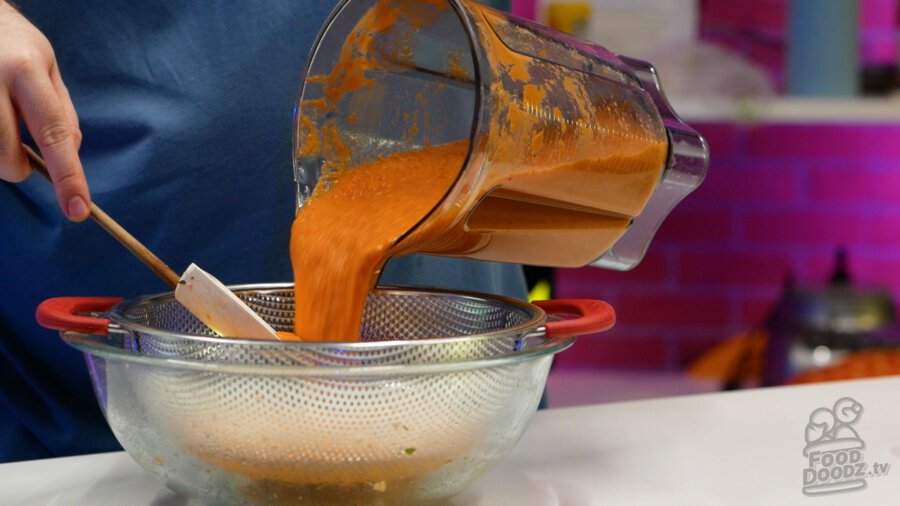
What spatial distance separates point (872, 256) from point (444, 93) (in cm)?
217

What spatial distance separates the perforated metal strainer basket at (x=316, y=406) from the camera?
2.42 feet

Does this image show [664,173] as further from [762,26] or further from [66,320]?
[762,26]

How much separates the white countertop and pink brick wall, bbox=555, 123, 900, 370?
1682mm

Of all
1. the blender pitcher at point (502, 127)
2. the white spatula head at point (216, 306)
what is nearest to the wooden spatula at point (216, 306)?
the white spatula head at point (216, 306)

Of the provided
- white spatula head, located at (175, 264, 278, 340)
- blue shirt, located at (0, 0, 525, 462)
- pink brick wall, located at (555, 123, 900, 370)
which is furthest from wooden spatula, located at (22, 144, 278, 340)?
pink brick wall, located at (555, 123, 900, 370)

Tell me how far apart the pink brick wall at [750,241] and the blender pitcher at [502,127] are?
179 centimetres

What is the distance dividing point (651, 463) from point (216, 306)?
1.33ft

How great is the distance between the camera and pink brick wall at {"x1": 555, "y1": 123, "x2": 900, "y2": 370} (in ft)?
9.23

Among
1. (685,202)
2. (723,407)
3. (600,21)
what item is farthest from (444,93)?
(685,202)

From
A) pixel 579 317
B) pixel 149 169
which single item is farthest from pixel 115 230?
pixel 579 317

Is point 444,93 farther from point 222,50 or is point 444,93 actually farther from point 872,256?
point 872,256

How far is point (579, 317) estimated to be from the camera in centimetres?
92

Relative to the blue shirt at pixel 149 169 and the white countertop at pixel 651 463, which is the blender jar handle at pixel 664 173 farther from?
the blue shirt at pixel 149 169

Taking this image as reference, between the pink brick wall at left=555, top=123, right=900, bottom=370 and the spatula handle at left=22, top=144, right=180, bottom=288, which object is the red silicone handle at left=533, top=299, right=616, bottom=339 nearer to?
the spatula handle at left=22, top=144, right=180, bottom=288
